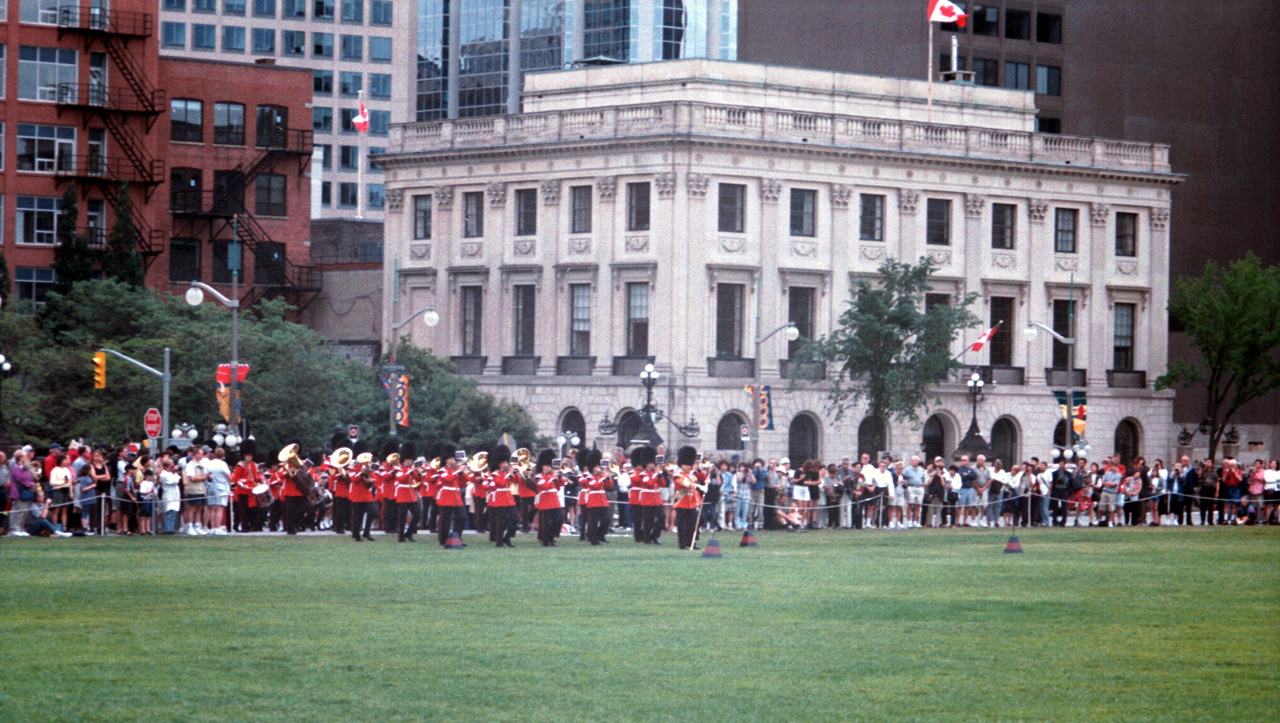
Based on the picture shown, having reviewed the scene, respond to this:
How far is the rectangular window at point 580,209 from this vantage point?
7662 cm

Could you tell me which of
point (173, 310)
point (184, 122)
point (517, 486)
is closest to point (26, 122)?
point (184, 122)

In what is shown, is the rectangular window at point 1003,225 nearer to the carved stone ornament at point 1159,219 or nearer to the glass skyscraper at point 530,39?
the carved stone ornament at point 1159,219

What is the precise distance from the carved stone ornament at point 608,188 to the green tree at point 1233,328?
24.9 m

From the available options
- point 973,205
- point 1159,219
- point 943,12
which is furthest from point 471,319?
point 1159,219

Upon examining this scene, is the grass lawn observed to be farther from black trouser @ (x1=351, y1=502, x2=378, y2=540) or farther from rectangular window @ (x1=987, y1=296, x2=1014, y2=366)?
rectangular window @ (x1=987, y1=296, x2=1014, y2=366)

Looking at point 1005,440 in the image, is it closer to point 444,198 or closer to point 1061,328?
point 1061,328

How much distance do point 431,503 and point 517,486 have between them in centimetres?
530

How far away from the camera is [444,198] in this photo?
80.3m

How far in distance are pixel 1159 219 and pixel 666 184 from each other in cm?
2383

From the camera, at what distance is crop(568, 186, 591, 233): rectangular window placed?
76625mm

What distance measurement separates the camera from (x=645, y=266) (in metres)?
74.4

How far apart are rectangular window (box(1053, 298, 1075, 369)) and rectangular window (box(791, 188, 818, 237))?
40.3 feet

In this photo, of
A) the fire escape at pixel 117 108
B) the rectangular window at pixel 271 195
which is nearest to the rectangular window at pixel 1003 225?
the rectangular window at pixel 271 195

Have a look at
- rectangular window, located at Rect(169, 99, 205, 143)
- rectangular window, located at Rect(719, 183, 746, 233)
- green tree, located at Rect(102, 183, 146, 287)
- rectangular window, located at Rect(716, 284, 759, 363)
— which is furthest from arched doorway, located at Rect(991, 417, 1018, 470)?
rectangular window, located at Rect(169, 99, 205, 143)
